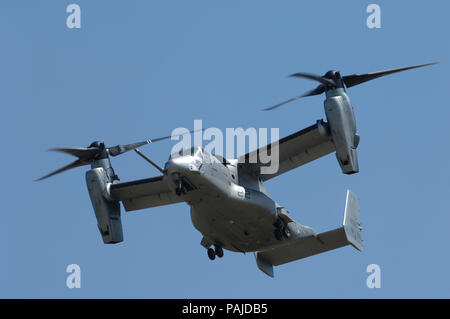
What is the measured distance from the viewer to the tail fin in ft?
89.1

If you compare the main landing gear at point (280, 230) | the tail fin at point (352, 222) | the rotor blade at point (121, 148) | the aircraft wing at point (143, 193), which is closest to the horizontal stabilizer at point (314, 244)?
the tail fin at point (352, 222)

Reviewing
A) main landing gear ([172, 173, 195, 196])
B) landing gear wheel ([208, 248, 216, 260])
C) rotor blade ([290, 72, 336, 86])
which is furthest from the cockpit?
landing gear wheel ([208, 248, 216, 260])

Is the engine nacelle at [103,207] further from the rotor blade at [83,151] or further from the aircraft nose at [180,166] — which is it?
the aircraft nose at [180,166]

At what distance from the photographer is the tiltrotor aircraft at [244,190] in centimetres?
2450

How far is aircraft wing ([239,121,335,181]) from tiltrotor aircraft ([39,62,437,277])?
0.03m

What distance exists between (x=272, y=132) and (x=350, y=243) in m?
3.86

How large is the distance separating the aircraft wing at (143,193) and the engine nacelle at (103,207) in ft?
1.07

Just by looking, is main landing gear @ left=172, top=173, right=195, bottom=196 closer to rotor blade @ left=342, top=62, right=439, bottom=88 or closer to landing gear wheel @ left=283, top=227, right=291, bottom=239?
landing gear wheel @ left=283, top=227, right=291, bottom=239
